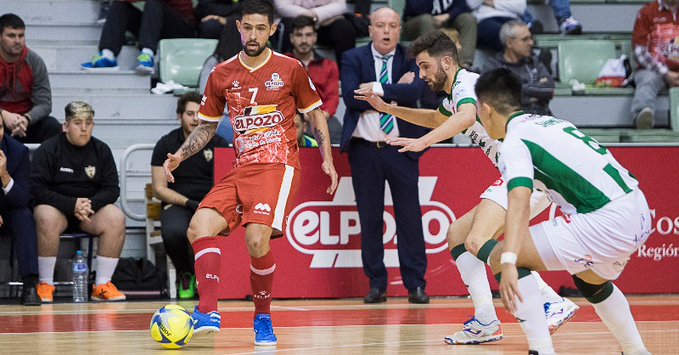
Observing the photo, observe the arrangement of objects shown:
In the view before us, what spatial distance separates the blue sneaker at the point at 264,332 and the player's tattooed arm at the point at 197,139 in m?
1.12

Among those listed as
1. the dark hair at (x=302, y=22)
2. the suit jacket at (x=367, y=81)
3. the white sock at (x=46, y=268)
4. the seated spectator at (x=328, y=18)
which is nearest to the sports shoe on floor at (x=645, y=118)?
the seated spectator at (x=328, y=18)

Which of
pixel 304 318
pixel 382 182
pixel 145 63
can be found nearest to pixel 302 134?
pixel 382 182

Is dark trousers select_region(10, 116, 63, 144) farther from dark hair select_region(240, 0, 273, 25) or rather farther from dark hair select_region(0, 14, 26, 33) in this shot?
dark hair select_region(240, 0, 273, 25)

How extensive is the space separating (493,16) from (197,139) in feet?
21.9

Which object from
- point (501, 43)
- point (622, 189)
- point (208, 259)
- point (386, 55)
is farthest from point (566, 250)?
point (501, 43)

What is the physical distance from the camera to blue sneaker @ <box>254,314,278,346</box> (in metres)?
6.23

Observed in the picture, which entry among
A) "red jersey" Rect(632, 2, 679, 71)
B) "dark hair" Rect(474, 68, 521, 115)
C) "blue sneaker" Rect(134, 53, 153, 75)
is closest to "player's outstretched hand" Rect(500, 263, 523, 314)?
"dark hair" Rect(474, 68, 521, 115)

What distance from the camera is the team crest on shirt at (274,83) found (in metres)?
6.69

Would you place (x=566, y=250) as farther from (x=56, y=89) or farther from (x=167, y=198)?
(x=56, y=89)

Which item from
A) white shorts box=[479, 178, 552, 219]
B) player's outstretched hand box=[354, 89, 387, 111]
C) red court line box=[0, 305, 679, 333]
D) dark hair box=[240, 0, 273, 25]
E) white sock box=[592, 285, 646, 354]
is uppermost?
dark hair box=[240, 0, 273, 25]

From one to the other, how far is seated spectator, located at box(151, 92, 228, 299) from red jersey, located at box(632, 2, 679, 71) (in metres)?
5.32

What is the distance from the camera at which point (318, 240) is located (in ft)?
32.7

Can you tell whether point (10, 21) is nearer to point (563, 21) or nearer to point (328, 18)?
point (328, 18)

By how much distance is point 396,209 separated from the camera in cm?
961
